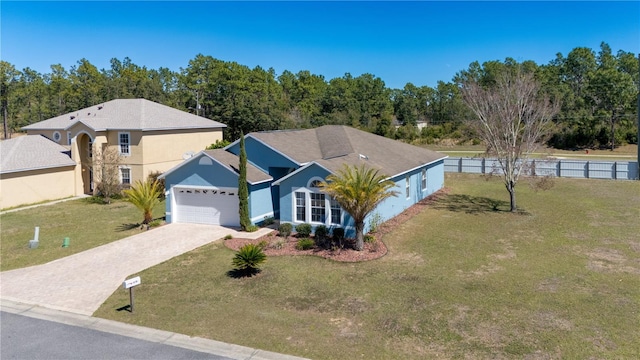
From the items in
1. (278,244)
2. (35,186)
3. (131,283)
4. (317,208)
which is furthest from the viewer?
(35,186)

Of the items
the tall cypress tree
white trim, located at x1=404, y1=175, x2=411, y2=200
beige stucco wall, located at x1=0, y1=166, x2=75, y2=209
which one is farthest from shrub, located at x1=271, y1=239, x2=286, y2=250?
beige stucco wall, located at x1=0, y1=166, x2=75, y2=209

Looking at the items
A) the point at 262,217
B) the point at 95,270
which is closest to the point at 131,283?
the point at 95,270

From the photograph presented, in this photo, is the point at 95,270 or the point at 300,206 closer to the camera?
the point at 95,270

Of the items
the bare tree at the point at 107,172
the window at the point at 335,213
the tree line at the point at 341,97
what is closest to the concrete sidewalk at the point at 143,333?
the window at the point at 335,213

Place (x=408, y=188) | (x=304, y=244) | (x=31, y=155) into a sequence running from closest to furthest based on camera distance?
(x=304, y=244) → (x=408, y=188) → (x=31, y=155)

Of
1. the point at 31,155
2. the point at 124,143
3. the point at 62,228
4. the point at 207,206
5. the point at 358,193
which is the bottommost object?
the point at 62,228

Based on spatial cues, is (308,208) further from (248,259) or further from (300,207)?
(248,259)
